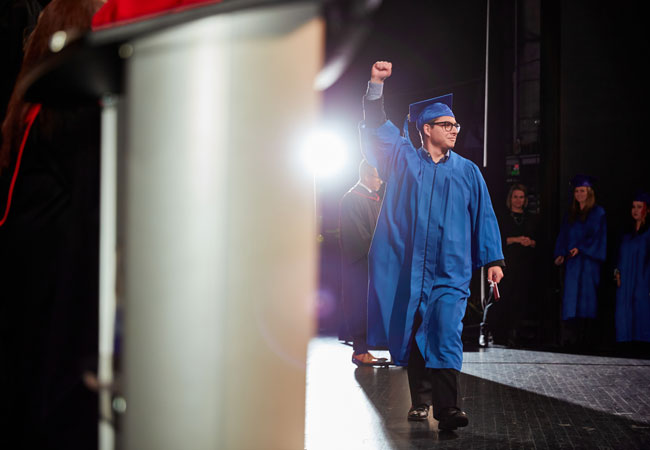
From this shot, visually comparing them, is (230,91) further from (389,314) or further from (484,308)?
(484,308)

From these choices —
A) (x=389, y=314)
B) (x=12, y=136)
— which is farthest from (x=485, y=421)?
(x=12, y=136)

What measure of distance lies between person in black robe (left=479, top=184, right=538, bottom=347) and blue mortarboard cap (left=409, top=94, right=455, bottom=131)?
426 centimetres

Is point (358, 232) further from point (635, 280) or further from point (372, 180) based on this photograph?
point (635, 280)

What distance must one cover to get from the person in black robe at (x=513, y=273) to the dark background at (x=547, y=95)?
0.19 m

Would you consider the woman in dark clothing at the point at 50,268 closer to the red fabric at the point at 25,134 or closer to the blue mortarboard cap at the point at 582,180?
the red fabric at the point at 25,134

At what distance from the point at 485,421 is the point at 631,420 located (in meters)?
0.89

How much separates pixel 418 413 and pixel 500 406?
767mm

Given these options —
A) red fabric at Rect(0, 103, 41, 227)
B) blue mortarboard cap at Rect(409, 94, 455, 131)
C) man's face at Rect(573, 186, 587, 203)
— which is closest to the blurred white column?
red fabric at Rect(0, 103, 41, 227)

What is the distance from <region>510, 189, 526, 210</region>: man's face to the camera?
8711 millimetres

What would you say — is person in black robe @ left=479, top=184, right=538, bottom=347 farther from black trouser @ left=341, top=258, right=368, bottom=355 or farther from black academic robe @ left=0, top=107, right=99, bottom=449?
black academic robe @ left=0, top=107, right=99, bottom=449

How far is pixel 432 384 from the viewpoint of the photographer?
159 inches

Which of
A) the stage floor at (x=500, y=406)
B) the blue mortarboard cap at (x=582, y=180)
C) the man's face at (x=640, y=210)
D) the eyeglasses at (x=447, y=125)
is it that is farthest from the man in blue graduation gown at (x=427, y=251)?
the man's face at (x=640, y=210)

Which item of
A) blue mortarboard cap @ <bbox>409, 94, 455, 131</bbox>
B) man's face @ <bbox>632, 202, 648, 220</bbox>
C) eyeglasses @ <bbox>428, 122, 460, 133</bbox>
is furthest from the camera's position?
man's face @ <bbox>632, 202, 648, 220</bbox>

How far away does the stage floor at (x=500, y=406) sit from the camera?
12.2 feet
